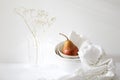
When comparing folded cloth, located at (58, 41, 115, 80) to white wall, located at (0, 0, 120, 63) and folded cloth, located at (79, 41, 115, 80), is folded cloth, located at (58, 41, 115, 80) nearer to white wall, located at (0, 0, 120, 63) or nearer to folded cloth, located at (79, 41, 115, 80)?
folded cloth, located at (79, 41, 115, 80)

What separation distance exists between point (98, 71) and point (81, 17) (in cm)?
40

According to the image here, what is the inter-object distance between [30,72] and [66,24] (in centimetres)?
35

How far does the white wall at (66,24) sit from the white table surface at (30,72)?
155mm

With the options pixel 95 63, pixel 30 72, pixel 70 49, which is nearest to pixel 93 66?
pixel 95 63

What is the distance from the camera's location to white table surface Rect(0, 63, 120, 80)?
1.19 m

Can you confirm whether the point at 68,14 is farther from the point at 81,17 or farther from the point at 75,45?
the point at 75,45

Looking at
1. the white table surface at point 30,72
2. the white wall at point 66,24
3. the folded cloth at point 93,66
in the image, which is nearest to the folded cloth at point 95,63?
the folded cloth at point 93,66

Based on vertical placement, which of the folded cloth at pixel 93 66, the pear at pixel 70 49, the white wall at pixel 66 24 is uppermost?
the white wall at pixel 66 24

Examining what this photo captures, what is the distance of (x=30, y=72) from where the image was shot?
1.26m

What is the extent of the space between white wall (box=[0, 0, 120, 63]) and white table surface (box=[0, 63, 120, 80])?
0.15 meters

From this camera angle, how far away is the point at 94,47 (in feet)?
3.84

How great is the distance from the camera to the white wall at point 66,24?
1379mm

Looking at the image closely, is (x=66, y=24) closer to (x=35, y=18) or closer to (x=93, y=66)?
(x=35, y=18)

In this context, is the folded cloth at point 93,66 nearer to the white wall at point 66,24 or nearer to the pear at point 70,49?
the pear at point 70,49
